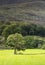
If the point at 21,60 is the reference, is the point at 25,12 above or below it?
above

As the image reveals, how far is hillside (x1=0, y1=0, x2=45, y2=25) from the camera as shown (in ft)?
265

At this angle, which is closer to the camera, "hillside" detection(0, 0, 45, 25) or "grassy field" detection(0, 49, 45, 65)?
"grassy field" detection(0, 49, 45, 65)

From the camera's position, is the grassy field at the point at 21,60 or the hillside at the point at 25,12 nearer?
the grassy field at the point at 21,60

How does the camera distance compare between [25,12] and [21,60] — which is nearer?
[21,60]

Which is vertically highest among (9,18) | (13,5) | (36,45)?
(13,5)

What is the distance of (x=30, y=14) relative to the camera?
8688 centimetres

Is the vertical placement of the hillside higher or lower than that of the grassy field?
higher

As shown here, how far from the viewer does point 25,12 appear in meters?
87.9

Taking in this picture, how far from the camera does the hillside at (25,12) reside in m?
80.7

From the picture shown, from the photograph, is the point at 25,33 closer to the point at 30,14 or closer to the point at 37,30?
the point at 37,30

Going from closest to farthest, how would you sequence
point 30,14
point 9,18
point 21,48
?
point 21,48
point 9,18
point 30,14

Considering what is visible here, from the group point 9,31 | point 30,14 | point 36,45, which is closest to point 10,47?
point 36,45

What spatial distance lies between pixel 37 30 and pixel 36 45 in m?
15.6

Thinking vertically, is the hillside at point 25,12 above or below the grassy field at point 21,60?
above
